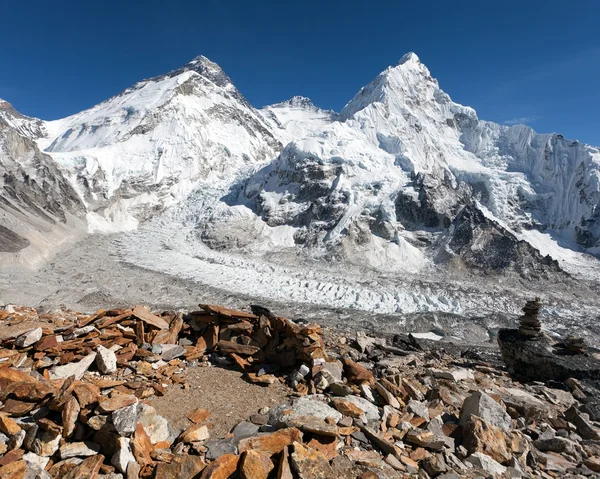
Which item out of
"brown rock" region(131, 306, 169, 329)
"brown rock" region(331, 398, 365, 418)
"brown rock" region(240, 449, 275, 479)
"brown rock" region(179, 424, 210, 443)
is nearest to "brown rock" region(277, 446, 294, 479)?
"brown rock" region(240, 449, 275, 479)

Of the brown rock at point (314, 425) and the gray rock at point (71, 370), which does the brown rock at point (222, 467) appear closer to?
the brown rock at point (314, 425)

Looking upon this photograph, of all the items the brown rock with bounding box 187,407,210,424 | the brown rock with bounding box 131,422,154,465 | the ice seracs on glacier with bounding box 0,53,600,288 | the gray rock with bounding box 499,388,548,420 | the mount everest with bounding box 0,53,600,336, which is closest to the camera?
the brown rock with bounding box 131,422,154,465

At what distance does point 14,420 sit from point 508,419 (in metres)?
7.21

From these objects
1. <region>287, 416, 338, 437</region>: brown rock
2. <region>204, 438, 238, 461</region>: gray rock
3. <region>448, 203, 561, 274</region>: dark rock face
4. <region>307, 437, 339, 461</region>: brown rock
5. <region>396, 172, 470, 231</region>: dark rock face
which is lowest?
<region>204, 438, 238, 461</region>: gray rock

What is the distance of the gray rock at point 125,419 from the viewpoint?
4258mm

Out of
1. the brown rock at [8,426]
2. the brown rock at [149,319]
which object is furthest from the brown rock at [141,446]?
the brown rock at [149,319]

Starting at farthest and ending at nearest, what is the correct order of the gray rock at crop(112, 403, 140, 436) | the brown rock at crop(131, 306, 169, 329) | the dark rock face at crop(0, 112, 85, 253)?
1. the dark rock face at crop(0, 112, 85, 253)
2. the brown rock at crop(131, 306, 169, 329)
3. the gray rock at crop(112, 403, 140, 436)

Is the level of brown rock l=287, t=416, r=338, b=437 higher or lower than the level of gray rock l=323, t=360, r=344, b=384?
lower

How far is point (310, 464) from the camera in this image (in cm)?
407

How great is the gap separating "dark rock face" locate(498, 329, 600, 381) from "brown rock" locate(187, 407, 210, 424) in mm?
9177

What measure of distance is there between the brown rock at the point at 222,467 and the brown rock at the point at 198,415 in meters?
1.25

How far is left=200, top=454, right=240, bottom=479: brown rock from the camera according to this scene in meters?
3.82

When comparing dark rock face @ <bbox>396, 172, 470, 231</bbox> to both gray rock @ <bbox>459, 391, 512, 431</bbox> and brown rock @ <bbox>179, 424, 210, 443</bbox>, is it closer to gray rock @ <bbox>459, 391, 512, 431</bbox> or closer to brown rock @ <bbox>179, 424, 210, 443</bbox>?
gray rock @ <bbox>459, 391, 512, 431</bbox>

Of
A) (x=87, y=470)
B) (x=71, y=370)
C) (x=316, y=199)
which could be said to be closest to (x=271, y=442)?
(x=87, y=470)
